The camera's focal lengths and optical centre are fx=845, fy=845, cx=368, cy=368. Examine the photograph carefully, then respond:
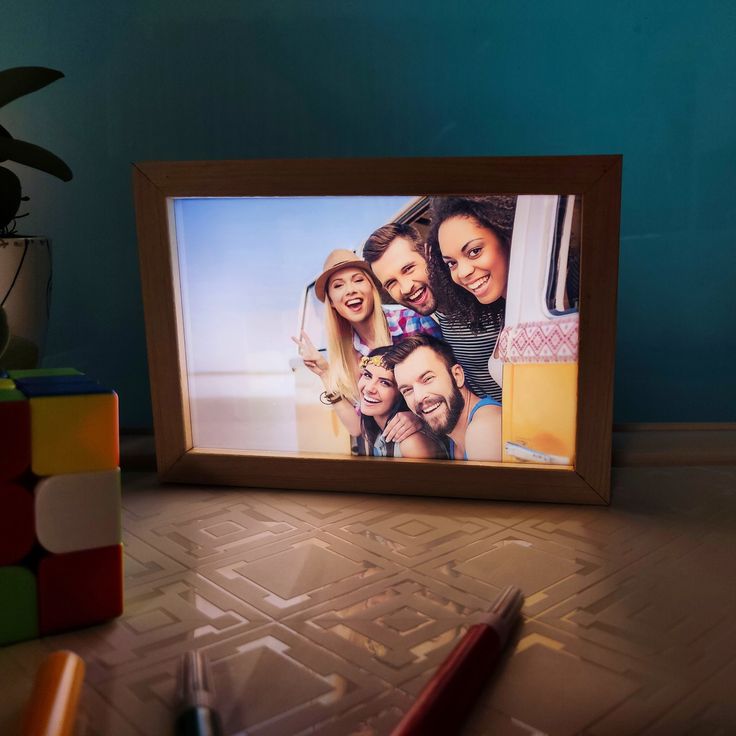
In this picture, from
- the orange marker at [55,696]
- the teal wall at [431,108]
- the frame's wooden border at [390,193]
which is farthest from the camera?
the teal wall at [431,108]

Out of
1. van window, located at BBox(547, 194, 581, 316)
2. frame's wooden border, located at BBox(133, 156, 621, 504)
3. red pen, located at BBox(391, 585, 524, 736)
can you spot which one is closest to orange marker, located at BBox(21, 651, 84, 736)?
red pen, located at BBox(391, 585, 524, 736)

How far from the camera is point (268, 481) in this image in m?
0.65

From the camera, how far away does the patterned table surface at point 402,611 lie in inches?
14.7

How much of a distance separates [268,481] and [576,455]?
23 centimetres

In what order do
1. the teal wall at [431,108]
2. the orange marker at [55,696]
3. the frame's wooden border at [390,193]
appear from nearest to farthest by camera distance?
1. the orange marker at [55,696]
2. the frame's wooden border at [390,193]
3. the teal wall at [431,108]

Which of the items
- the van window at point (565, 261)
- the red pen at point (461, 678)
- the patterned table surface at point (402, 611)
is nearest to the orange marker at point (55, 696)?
the patterned table surface at point (402, 611)

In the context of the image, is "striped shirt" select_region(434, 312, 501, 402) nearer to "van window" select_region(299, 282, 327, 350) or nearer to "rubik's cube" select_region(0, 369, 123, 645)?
"van window" select_region(299, 282, 327, 350)

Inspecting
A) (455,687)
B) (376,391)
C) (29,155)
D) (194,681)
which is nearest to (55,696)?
(194,681)

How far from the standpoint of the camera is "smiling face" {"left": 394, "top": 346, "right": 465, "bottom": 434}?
0.61 m

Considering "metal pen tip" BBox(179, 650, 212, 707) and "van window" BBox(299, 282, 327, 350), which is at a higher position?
"van window" BBox(299, 282, 327, 350)

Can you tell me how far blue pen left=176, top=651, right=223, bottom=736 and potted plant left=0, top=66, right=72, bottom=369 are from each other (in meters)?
0.34

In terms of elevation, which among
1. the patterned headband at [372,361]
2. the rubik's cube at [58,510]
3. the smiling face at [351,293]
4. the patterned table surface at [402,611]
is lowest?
the patterned table surface at [402,611]

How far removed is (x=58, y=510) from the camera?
1.44 feet

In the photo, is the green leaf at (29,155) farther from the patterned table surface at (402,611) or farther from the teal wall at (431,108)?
the patterned table surface at (402,611)
